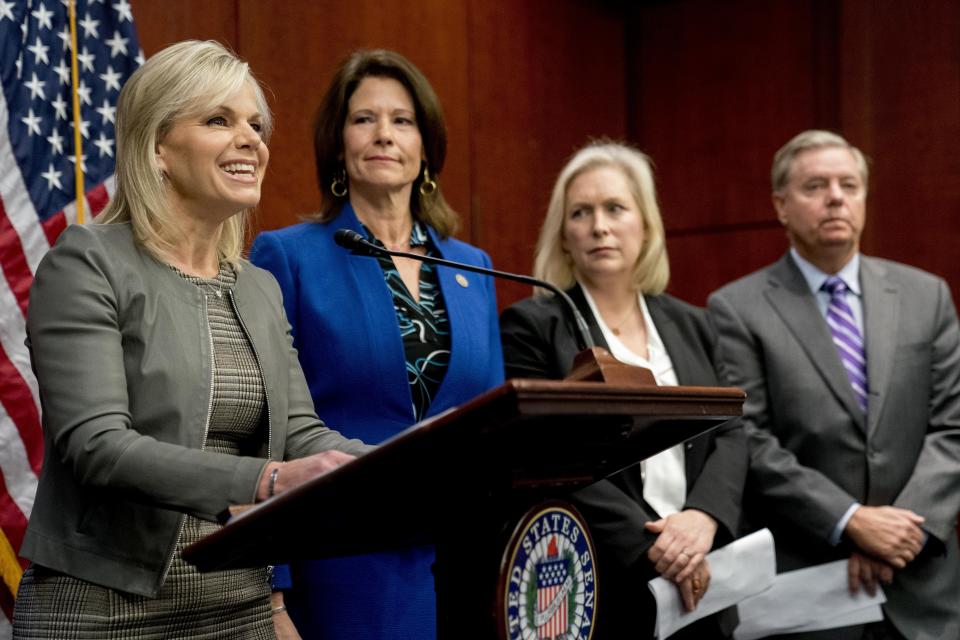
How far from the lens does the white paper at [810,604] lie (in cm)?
305

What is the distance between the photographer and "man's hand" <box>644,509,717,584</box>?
2.52 m

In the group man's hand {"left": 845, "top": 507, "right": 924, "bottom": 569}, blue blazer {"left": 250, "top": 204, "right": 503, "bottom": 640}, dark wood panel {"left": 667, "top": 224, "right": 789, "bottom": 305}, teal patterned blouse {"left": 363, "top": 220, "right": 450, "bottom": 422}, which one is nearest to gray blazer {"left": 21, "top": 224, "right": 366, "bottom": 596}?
blue blazer {"left": 250, "top": 204, "right": 503, "bottom": 640}

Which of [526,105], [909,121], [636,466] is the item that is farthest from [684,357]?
[909,121]

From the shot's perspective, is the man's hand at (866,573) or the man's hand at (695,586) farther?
the man's hand at (866,573)

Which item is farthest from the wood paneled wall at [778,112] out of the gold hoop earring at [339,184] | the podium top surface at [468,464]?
the podium top surface at [468,464]

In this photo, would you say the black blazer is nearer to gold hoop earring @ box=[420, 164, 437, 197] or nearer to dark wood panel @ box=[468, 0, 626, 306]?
gold hoop earring @ box=[420, 164, 437, 197]

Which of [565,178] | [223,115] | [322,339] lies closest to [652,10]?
[565,178]

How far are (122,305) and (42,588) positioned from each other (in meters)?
0.41

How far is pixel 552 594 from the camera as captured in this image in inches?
56.4

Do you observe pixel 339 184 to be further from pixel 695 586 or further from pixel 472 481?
pixel 472 481

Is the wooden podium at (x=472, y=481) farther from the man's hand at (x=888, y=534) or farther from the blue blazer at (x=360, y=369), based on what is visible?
the man's hand at (x=888, y=534)

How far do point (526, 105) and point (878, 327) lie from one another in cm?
210

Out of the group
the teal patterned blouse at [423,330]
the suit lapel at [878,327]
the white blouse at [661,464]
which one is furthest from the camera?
the suit lapel at [878,327]

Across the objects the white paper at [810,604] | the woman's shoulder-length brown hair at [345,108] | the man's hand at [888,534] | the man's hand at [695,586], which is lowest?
the white paper at [810,604]
